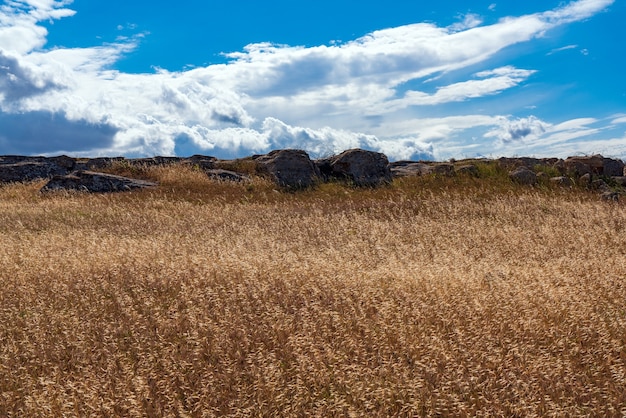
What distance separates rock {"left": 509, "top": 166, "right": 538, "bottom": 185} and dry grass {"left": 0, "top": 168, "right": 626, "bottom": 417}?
31.3ft

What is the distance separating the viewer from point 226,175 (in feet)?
84.8

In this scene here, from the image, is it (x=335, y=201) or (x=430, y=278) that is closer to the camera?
(x=430, y=278)

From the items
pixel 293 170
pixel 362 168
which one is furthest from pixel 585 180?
pixel 293 170

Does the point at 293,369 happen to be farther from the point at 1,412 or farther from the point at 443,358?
the point at 1,412

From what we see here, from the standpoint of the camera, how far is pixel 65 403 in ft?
15.3

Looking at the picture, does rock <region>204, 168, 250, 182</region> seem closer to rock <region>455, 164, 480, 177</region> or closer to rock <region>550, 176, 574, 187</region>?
rock <region>455, 164, 480, 177</region>

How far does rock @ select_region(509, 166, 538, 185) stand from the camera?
71.5 feet

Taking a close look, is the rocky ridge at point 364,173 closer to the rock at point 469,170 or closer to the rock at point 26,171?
the rock at point 469,170

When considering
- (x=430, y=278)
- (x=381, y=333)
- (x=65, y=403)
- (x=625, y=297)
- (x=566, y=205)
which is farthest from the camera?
(x=566, y=205)

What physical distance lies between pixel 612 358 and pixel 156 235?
987cm

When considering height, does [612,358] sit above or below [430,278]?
below

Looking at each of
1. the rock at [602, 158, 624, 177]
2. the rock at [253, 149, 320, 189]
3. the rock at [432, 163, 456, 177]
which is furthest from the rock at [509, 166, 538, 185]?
the rock at [253, 149, 320, 189]

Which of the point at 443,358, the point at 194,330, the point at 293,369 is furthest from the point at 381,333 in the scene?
the point at 194,330

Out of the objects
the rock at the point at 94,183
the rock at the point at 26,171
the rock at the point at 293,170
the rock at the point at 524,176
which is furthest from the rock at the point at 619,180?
the rock at the point at 26,171
